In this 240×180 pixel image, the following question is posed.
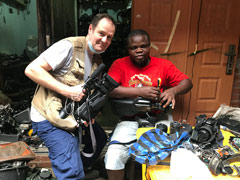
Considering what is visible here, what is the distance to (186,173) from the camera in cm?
102

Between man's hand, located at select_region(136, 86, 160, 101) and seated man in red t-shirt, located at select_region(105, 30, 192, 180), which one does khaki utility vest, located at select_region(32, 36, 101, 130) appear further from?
man's hand, located at select_region(136, 86, 160, 101)

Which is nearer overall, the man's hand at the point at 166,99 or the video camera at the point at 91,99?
the video camera at the point at 91,99

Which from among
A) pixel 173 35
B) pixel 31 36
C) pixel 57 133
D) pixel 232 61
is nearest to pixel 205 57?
pixel 232 61

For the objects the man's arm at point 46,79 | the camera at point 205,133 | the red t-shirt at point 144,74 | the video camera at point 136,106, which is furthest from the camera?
the red t-shirt at point 144,74

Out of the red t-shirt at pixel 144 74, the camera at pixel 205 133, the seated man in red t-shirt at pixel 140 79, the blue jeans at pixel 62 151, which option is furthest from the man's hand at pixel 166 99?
the blue jeans at pixel 62 151

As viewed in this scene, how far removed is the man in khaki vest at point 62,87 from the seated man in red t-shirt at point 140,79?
1.31 ft

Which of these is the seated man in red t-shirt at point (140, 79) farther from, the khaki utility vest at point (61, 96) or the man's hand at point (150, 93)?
the khaki utility vest at point (61, 96)

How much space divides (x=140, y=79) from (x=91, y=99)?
78 centimetres

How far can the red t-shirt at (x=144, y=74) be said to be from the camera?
208cm

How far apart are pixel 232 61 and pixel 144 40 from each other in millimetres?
1477

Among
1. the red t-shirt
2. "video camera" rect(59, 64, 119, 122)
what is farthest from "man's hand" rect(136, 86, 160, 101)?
"video camera" rect(59, 64, 119, 122)

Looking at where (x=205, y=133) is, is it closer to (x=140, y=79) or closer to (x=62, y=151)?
(x=140, y=79)

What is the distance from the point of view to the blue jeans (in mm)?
1473

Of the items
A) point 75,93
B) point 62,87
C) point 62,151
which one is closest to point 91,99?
point 75,93
